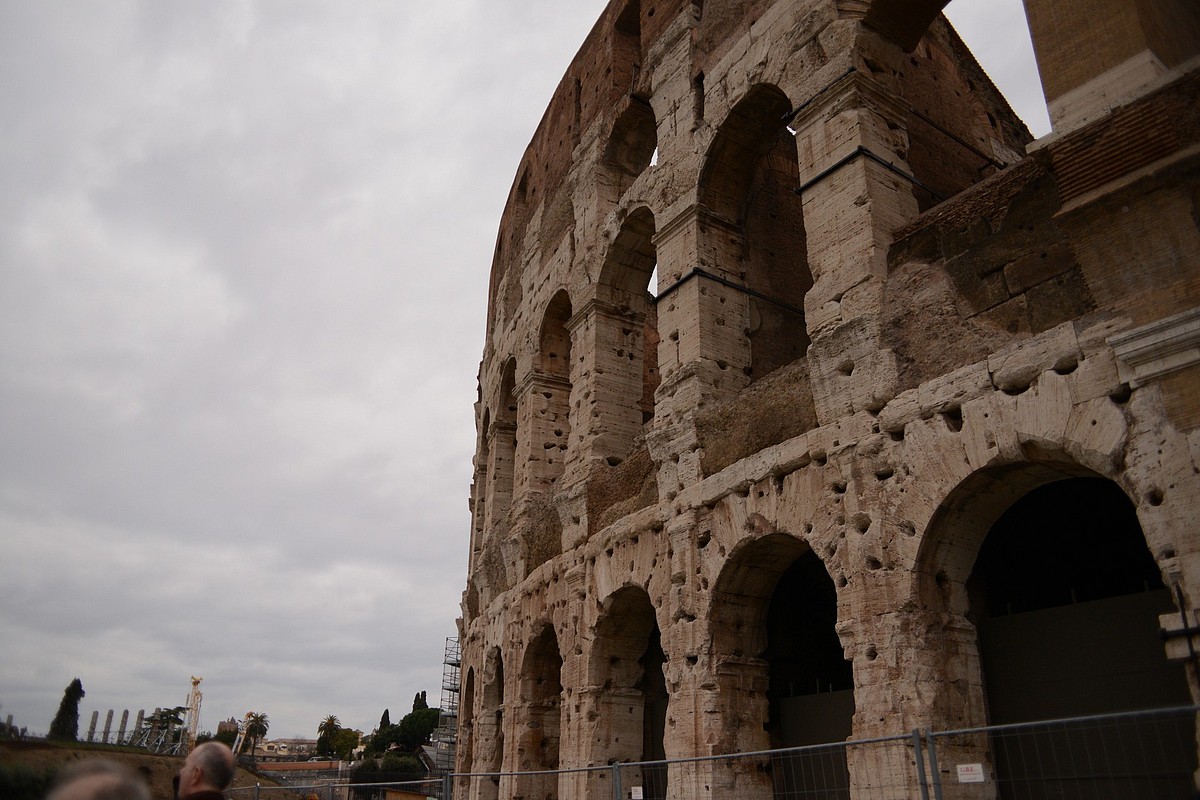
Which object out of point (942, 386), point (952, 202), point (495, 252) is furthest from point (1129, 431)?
point (495, 252)

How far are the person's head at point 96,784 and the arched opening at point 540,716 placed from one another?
34.1 feet

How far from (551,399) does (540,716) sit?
4.92 meters

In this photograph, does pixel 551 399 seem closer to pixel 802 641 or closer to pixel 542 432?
pixel 542 432

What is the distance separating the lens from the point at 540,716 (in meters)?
12.2

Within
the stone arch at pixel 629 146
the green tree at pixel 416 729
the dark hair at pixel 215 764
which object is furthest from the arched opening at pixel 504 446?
the green tree at pixel 416 729

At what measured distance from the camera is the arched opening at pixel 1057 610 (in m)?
6.21

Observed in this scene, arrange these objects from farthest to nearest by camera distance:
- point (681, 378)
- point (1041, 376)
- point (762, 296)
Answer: point (762, 296), point (681, 378), point (1041, 376)

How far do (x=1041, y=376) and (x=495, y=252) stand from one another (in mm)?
15628

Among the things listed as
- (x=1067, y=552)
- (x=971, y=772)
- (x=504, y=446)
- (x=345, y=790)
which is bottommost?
(x=345, y=790)

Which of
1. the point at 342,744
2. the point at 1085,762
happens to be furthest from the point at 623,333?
the point at 342,744

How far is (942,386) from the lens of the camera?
6.75 m

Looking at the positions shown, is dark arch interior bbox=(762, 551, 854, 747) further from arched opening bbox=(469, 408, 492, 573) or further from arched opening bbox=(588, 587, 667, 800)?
arched opening bbox=(469, 408, 492, 573)

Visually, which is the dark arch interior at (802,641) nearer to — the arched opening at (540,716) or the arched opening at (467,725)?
the arched opening at (540,716)

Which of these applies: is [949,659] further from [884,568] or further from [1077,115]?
[1077,115]
